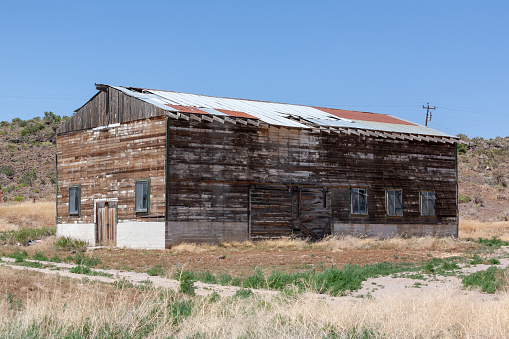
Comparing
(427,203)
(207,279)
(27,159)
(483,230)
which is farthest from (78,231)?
(27,159)

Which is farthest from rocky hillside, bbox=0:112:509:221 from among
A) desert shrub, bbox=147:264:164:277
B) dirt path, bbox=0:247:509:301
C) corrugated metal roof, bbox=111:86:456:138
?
dirt path, bbox=0:247:509:301

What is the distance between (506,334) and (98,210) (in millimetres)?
22484

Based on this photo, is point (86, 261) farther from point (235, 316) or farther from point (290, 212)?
point (235, 316)

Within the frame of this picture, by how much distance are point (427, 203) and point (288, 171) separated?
9142 millimetres

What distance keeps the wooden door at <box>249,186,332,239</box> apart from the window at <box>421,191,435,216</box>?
20.3 feet

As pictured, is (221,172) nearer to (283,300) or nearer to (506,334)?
(283,300)

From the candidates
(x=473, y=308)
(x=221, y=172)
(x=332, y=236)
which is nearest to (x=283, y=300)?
(x=473, y=308)

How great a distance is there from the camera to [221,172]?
89.9 ft

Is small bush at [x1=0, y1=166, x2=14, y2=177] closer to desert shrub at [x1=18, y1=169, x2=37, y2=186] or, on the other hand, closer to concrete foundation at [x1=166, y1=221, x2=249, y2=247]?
desert shrub at [x1=18, y1=169, x2=37, y2=186]

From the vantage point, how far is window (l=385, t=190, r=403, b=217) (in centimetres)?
3278

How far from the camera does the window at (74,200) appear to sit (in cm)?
3062

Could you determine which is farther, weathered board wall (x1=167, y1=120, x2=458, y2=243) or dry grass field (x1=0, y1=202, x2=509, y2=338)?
weathered board wall (x1=167, y1=120, x2=458, y2=243)

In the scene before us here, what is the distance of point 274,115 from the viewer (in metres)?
31.9

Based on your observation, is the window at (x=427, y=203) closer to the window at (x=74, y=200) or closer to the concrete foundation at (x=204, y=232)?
the concrete foundation at (x=204, y=232)
